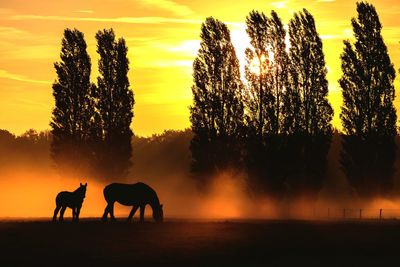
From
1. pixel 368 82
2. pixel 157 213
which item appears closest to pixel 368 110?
pixel 368 82

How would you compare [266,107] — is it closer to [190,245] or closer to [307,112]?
[307,112]

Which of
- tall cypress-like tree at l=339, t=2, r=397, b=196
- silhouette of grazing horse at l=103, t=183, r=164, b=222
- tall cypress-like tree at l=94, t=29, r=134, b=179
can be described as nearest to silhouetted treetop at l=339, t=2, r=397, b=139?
tall cypress-like tree at l=339, t=2, r=397, b=196

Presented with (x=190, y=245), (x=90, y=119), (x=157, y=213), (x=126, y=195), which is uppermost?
(x=90, y=119)

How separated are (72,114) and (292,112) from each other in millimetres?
20795

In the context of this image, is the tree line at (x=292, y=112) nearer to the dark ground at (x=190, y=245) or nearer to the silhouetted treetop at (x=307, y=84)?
the silhouetted treetop at (x=307, y=84)

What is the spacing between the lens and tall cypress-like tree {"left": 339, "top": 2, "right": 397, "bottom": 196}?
67625 mm

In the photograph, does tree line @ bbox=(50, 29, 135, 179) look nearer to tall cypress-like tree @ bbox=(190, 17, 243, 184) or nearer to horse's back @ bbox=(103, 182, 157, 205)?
tall cypress-like tree @ bbox=(190, 17, 243, 184)

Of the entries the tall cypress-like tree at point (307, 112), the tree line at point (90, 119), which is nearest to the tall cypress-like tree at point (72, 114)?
the tree line at point (90, 119)

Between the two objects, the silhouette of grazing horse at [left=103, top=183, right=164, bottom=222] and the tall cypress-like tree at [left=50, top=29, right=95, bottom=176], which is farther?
the tall cypress-like tree at [left=50, top=29, right=95, bottom=176]

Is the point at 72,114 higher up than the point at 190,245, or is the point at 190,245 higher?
the point at 72,114

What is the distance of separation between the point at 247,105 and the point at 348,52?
11.3 m

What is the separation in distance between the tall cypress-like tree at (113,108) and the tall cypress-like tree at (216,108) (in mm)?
6981

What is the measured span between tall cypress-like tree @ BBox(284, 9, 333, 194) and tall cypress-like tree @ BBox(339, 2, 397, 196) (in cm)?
219

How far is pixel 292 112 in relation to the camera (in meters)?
68.4
